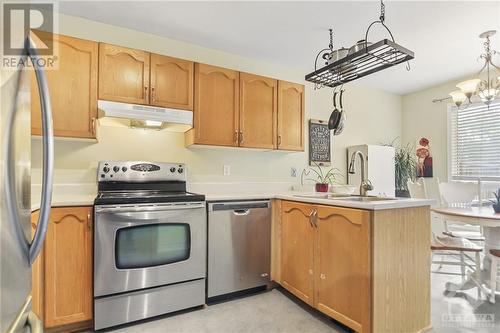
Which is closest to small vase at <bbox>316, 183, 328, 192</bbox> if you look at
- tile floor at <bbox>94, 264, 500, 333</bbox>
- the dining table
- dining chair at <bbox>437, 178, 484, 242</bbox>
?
the dining table

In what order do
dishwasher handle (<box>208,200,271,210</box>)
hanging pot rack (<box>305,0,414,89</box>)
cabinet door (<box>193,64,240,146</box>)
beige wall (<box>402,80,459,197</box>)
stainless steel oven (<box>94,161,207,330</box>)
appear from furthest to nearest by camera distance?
1. beige wall (<box>402,80,459,197</box>)
2. cabinet door (<box>193,64,240,146</box>)
3. dishwasher handle (<box>208,200,271,210</box>)
4. stainless steel oven (<box>94,161,207,330</box>)
5. hanging pot rack (<box>305,0,414,89</box>)

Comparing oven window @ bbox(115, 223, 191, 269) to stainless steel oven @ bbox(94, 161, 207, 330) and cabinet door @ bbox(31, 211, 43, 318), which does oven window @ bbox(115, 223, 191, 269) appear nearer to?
stainless steel oven @ bbox(94, 161, 207, 330)

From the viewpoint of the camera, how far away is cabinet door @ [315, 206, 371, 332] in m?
1.69

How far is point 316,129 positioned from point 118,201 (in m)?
2.67

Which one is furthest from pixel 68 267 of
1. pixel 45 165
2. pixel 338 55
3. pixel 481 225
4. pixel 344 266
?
pixel 481 225

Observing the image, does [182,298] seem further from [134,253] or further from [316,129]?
[316,129]

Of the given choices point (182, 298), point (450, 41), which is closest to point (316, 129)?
point (450, 41)

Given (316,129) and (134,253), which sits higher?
(316,129)

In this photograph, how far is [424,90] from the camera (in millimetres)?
4258

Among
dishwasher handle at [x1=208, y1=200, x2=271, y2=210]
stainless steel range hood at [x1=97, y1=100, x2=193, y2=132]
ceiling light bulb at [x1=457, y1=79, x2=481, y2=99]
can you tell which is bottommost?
dishwasher handle at [x1=208, y1=200, x2=271, y2=210]

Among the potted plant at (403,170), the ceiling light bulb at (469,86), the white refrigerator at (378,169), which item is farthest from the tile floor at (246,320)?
the potted plant at (403,170)

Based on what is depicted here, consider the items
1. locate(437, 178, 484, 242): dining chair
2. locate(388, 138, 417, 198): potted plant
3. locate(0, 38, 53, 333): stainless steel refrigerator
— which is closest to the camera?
locate(0, 38, 53, 333): stainless steel refrigerator

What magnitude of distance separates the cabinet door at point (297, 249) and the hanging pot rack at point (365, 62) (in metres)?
1.02

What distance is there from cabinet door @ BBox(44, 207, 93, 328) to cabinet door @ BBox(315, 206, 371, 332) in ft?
5.59
